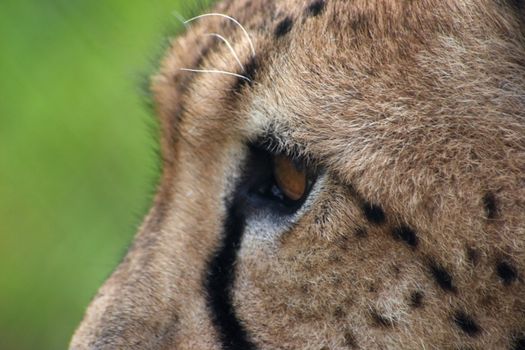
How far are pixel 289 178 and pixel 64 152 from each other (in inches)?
131

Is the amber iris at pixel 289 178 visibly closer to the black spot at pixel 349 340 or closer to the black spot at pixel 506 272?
the black spot at pixel 349 340

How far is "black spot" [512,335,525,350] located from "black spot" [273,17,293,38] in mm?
776

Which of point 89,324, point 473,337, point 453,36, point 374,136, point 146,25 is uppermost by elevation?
point 146,25

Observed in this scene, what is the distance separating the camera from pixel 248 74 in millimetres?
2213

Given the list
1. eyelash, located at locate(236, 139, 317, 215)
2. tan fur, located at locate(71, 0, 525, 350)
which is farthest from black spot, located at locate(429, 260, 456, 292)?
eyelash, located at locate(236, 139, 317, 215)

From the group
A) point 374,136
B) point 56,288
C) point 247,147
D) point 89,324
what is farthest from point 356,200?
point 56,288

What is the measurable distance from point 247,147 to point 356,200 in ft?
0.96

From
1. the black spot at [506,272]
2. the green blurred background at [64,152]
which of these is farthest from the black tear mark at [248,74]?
Answer: the green blurred background at [64,152]

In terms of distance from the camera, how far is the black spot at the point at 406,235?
6.69 ft

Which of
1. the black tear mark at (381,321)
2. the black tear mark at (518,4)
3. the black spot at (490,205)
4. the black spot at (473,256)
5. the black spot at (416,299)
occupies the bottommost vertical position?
the black tear mark at (381,321)

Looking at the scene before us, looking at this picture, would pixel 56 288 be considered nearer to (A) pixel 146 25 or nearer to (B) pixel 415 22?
(A) pixel 146 25

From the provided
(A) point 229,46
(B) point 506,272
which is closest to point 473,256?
(B) point 506,272

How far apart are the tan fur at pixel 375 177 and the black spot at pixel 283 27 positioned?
2 centimetres

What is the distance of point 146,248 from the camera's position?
2428 mm
